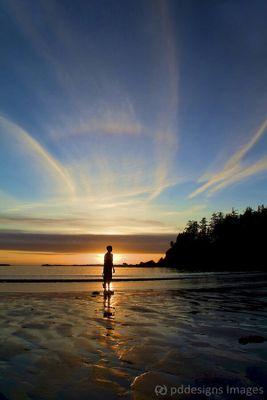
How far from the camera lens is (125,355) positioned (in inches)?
303

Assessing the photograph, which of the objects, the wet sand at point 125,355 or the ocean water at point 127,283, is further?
the ocean water at point 127,283

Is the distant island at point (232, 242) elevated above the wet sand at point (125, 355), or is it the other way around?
the distant island at point (232, 242)

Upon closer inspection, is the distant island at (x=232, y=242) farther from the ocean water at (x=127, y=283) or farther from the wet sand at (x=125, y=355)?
the wet sand at (x=125, y=355)

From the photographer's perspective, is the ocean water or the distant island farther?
the distant island

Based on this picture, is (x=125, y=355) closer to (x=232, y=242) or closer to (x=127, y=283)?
(x=127, y=283)

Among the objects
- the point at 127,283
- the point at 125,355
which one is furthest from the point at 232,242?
the point at 125,355

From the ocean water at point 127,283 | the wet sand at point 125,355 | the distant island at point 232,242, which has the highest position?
the distant island at point 232,242

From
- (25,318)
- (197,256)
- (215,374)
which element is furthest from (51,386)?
(197,256)

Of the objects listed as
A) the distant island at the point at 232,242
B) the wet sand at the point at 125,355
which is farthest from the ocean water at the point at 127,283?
the distant island at the point at 232,242

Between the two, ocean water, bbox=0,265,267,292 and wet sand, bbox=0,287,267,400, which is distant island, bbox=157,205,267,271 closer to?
ocean water, bbox=0,265,267,292

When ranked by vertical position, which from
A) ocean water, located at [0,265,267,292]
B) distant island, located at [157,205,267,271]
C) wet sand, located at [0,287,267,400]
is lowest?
Answer: wet sand, located at [0,287,267,400]

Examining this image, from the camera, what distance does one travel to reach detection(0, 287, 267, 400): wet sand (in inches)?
226

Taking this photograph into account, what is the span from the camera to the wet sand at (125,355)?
574 centimetres

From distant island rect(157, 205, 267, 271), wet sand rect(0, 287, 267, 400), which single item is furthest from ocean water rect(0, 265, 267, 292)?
distant island rect(157, 205, 267, 271)
